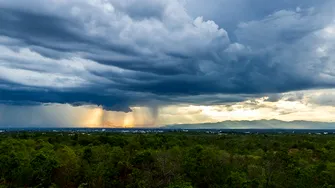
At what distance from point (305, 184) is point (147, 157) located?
61.9 feet

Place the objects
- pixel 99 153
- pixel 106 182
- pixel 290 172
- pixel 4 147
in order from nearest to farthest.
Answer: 1. pixel 290 172
2. pixel 106 182
3. pixel 99 153
4. pixel 4 147

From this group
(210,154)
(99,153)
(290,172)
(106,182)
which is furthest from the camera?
(99,153)

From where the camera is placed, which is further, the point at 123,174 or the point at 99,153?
the point at 99,153

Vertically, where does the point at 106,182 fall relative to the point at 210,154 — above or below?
below

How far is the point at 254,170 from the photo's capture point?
4491cm

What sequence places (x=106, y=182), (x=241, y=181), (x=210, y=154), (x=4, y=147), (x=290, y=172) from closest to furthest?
(x=241, y=181) → (x=290, y=172) → (x=106, y=182) → (x=210, y=154) → (x=4, y=147)

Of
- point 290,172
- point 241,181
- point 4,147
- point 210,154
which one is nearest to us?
point 241,181

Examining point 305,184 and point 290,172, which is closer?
point 305,184

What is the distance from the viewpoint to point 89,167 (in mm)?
43281

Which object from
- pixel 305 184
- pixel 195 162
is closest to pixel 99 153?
pixel 195 162

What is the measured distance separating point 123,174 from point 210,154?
10475 mm

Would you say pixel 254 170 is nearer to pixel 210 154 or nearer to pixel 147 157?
pixel 210 154

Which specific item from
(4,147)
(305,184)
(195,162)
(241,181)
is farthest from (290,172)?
(4,147)

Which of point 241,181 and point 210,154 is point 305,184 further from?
point 210,154
